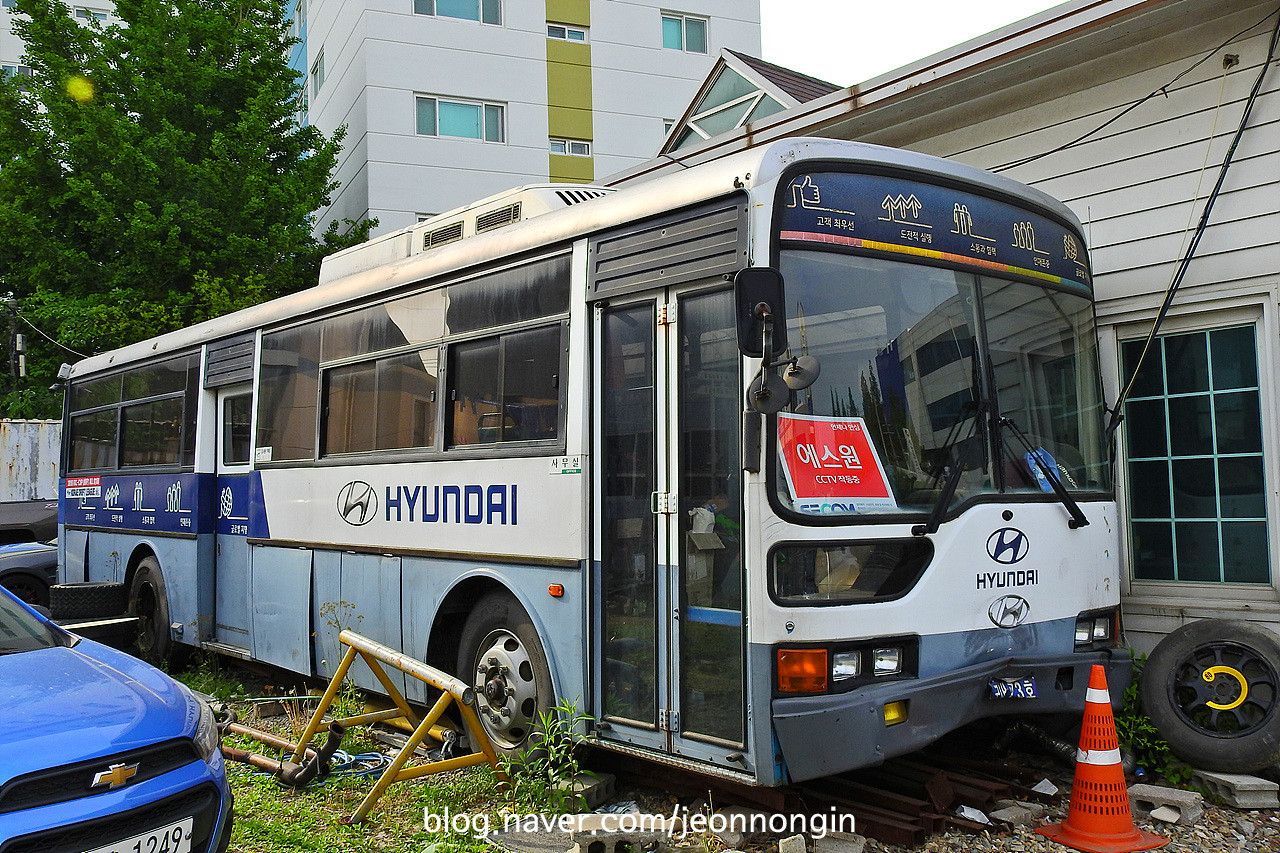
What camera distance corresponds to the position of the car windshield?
5.09m

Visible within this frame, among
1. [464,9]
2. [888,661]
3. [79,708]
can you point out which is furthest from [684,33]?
[79,708]

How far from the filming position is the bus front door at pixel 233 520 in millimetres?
9055

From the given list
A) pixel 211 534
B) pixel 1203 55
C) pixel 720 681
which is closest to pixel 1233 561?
pixel 1203 55

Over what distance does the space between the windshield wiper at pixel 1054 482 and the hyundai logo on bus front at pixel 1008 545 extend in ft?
1.16

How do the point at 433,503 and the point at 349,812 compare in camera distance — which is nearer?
the point at 349,812

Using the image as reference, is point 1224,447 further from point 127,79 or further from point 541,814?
point 127,79

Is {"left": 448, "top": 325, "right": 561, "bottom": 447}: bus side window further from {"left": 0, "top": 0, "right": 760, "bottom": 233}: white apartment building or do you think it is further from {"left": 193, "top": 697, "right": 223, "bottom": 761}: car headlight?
{"left": 0, "top": 0, "right": 760, "bottom": 233}: white apartment building

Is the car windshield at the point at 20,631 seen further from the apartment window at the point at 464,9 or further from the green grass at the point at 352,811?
the apartment window at the point at 464,9

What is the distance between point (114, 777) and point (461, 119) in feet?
74.8

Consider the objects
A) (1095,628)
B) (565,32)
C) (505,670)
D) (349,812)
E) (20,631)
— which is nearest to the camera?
(20,631)

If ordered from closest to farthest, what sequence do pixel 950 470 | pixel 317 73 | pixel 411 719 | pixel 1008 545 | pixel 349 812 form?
1. pixel 950 470
2. pixel 1008 545
3. pixel 349 812
4. pixel 411 719
5. pixel 317 73

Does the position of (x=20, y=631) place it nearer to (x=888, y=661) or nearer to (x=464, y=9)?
(x=888, y=661)

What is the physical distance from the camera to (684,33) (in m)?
29.5

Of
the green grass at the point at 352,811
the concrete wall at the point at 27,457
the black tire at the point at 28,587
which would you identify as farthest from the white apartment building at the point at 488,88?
the green grass at the point at 352,811
